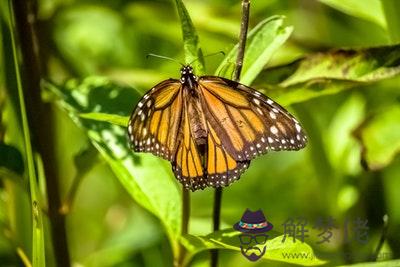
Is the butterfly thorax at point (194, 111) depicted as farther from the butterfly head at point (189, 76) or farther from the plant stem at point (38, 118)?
the plant stem at point (38, 118)

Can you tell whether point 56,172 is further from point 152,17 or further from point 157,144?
point 152,17

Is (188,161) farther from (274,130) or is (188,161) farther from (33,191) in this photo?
(33,191)

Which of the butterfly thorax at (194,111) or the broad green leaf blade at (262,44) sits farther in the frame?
the butterfly thorax at (194,111)

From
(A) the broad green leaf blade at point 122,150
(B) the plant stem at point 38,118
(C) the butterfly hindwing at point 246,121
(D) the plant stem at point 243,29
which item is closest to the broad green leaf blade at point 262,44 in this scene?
(C) the butterfly hindwing at point 246,121

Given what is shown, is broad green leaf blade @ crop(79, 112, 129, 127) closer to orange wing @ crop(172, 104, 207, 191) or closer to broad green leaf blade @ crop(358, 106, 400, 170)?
orange wing @ crop(172, 104, 207, 191)

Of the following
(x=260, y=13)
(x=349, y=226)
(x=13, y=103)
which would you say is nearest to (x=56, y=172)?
(x=13, y=103)

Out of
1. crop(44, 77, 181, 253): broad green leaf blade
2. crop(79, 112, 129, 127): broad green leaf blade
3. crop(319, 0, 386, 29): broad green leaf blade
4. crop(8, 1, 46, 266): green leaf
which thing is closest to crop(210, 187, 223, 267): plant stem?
crop(44, 77, 181, 253): broad green leaf blade

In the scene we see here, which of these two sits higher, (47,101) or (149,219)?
(47,101)

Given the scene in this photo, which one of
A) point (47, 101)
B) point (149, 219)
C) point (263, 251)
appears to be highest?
point (47, 101)
